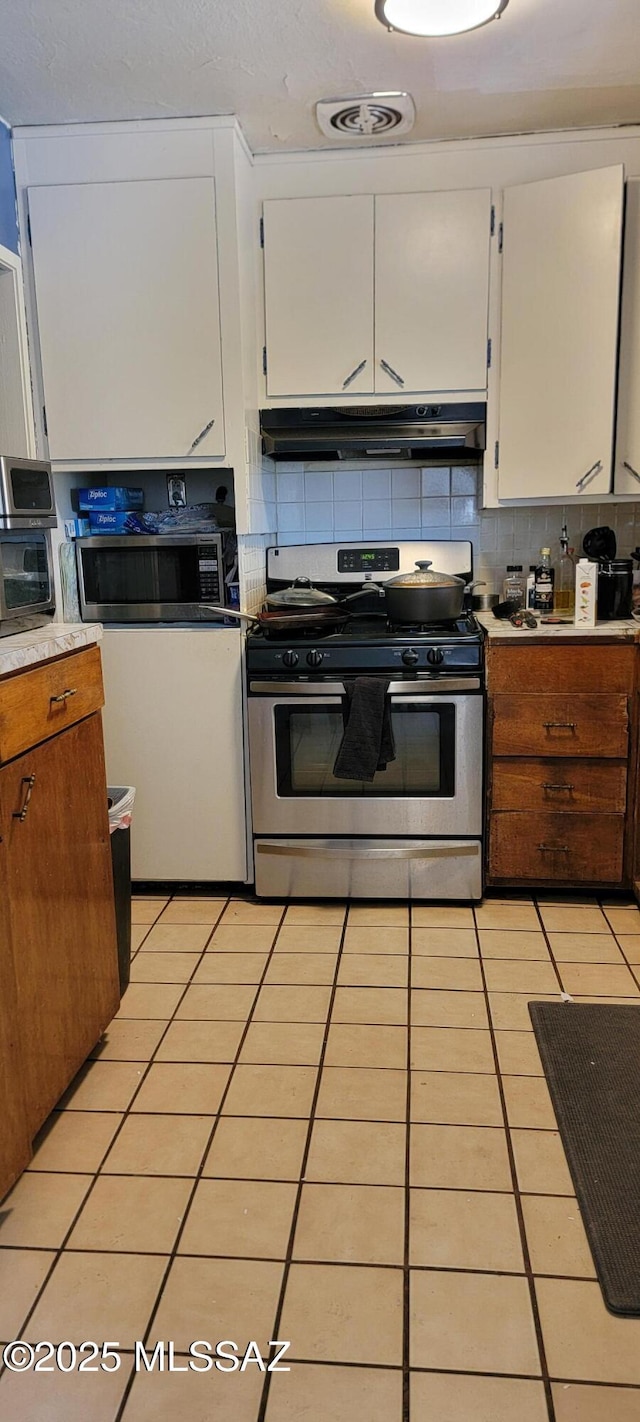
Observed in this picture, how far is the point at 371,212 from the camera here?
117 inches

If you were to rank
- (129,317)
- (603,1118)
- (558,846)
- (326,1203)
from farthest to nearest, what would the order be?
(558,846) < (129,317) < (603,1118) < (326,1203)

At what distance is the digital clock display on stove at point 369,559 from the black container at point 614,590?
73 centimetres

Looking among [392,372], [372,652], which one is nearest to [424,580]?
[372,652]

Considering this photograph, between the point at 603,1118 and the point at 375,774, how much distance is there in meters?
1.22

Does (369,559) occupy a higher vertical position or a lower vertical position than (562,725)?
higher

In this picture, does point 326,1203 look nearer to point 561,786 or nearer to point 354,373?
point 561,786

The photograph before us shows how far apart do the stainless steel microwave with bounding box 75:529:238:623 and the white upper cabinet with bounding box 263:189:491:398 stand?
632 mm

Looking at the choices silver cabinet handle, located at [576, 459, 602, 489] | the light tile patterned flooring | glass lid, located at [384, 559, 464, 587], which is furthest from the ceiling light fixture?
the light tile patterned flooring

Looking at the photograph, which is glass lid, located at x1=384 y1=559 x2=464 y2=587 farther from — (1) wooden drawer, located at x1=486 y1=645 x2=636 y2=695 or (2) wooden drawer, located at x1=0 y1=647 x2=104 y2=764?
Result: (2) wooden drawer, located at x1=0 y1=647 x2=104 y2=764

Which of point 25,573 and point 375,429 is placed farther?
point 375,429

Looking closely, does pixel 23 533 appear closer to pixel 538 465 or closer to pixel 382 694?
pixel 382 694

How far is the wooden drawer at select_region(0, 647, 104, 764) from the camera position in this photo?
1.69m

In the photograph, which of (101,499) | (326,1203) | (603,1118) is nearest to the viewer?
(326,1203)

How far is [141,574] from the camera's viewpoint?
302cm
